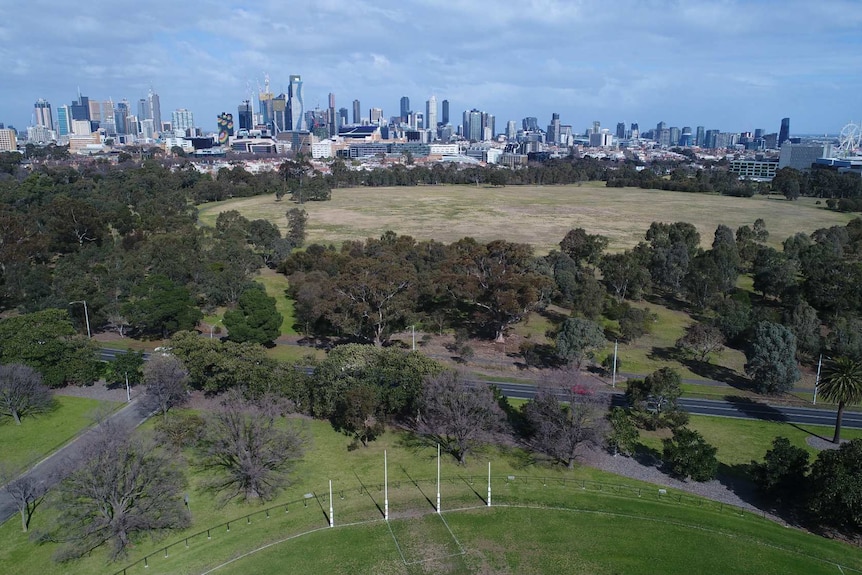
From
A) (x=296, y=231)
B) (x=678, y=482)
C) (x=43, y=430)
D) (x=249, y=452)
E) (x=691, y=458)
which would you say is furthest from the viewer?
(x=296, y=231)

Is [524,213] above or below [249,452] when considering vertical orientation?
above

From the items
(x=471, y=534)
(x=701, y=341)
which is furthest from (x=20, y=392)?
(x=701, y=341)

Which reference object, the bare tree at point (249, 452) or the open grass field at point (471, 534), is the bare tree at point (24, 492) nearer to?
the open grass field at point (471, 534)

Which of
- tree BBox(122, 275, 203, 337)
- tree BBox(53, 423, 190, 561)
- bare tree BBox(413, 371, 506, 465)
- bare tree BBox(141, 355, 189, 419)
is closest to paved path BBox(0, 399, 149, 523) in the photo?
bare tree BBox(141, 355, 189, 419)

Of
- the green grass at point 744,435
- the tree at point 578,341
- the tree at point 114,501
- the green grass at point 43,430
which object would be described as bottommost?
the green grass at point 43,430

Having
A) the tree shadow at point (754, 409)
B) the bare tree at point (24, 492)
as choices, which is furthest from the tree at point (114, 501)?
the tree shadow at point (754, 409)

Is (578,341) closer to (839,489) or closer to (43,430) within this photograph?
(839,489)
